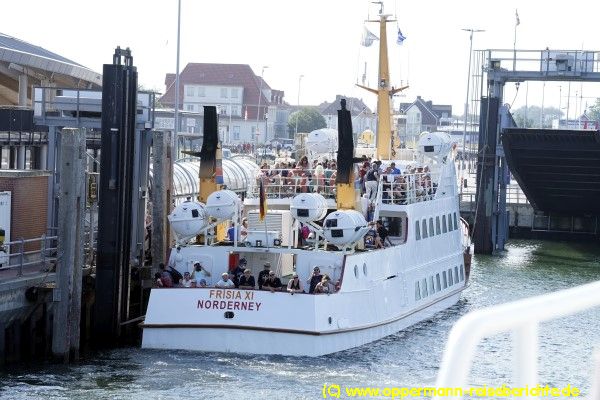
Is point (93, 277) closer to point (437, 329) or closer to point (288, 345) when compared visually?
point (288, 345)

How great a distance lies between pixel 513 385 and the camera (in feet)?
10.2

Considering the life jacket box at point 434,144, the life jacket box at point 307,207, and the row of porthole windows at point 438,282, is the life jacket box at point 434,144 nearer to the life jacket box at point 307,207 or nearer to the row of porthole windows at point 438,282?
the row of porthole windows at point 438,282

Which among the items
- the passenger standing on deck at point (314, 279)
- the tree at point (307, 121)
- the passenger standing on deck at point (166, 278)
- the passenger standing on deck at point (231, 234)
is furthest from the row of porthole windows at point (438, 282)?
the tree at point (307, 121)

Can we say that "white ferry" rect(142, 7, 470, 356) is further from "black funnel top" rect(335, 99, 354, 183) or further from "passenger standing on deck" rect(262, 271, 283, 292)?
"passenger standing on deck" rect(262, 271, 283, 292)

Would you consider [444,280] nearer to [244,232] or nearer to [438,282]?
[438,282]

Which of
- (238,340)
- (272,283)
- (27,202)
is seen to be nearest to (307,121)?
(27,202)

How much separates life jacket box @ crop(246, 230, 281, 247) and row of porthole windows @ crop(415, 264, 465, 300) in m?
6.18

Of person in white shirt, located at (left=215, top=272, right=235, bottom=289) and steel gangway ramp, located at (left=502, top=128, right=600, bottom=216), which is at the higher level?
steel gangway ramp, located at (left=502, top=128, right=600, bottom=216)

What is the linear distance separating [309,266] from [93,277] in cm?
441

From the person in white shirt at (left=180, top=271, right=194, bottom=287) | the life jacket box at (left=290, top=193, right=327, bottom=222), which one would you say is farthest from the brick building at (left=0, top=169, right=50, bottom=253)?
the life jacket box at (left=290, top=193, right=327, bottom=222)

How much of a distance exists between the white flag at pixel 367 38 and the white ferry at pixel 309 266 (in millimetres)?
4622

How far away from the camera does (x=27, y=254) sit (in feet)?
77.5

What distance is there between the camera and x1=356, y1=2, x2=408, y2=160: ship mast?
34.6 m

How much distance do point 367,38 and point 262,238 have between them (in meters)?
12.1
